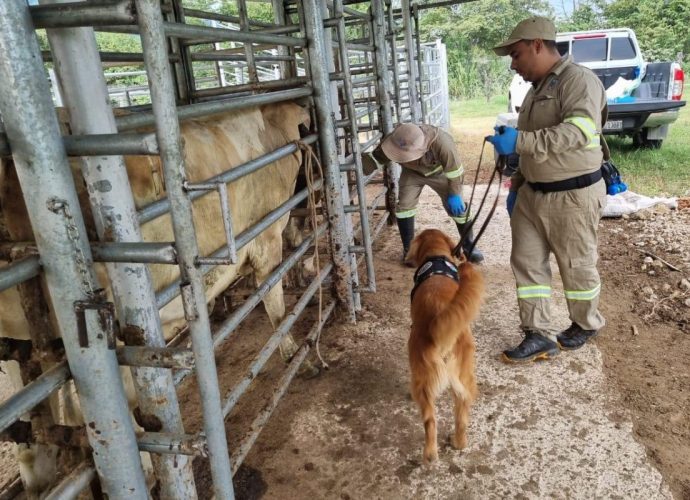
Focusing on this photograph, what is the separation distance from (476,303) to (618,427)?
1.16m

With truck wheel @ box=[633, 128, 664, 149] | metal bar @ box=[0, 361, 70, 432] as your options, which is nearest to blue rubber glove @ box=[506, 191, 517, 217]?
metal bar @ box=[0, 361, 70, 432]

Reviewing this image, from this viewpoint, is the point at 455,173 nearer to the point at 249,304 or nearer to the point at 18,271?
the point at 249,304

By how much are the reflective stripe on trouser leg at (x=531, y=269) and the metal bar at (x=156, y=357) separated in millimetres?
2518

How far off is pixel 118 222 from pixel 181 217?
27 centimetres

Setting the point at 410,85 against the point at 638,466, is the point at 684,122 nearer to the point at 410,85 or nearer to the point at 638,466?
the point at 410,85

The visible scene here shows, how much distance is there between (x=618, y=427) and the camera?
275cm

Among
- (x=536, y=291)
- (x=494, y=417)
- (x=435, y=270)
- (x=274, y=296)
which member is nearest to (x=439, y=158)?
(x=536, y=291)

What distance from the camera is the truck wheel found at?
895cm

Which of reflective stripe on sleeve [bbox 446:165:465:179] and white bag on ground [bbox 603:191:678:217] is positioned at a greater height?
reflective stripe on sleeve [bbox 446:165:465:179]

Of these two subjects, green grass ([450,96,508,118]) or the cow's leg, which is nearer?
the cow's leg

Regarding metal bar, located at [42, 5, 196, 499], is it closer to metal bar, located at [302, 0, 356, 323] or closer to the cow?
the cow

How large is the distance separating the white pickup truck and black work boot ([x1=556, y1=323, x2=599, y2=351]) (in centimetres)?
548

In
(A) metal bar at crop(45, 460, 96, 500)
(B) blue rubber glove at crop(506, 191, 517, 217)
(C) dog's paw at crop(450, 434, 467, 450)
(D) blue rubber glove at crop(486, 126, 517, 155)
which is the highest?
(D) blue rubber glove at crop(486, 126, 517, 155)

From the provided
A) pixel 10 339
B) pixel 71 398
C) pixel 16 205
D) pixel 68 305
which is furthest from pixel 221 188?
pixel 71 398
